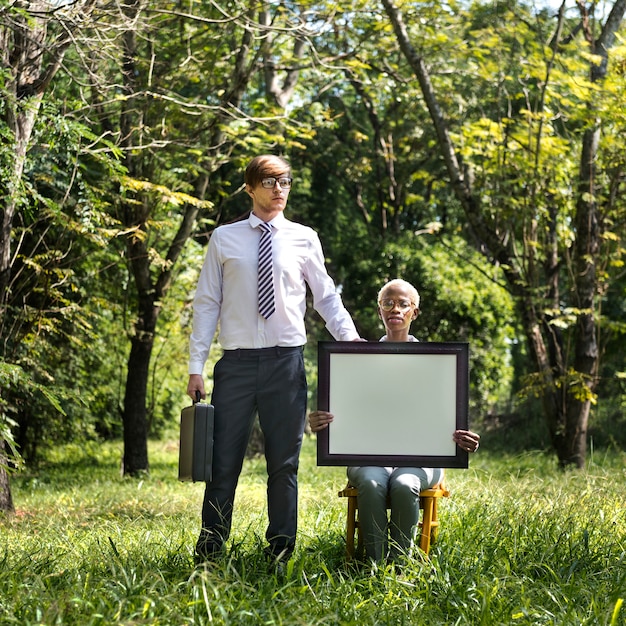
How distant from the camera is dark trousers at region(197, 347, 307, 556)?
462 centimetres

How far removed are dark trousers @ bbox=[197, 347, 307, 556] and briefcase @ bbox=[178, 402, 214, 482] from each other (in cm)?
14

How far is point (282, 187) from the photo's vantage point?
15.6 ft

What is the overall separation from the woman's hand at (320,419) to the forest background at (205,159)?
5.78 feet

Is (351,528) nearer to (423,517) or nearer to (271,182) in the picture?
(423,517)

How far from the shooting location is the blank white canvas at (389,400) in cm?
456

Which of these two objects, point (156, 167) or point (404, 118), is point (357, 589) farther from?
point (404, 118)

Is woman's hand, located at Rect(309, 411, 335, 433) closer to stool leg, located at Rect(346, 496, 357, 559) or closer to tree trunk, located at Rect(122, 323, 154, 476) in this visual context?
stool leg, located at Rect(346, 496, 357, 559)

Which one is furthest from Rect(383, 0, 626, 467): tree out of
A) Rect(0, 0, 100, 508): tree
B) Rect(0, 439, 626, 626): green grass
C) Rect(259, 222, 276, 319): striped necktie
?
Rect(259, 222, 276, 319): striped necktie

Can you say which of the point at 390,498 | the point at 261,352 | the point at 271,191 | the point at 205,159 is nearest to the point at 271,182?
the point at 271,191

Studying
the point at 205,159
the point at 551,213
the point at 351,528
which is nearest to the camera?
the point at 351,528

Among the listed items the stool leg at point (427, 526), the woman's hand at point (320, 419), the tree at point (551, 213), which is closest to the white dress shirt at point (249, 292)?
the woman's hand at point (320, 419)

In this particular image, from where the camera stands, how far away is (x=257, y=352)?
4.64 metres

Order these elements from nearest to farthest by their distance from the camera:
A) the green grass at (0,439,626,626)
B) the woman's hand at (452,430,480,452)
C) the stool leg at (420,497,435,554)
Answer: the green grass at (0,439,626,626) → the woman's hand at (452,430,480,452) → the stool leg at (420,497,435,554)

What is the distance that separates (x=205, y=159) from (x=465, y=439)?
671 centimetres
